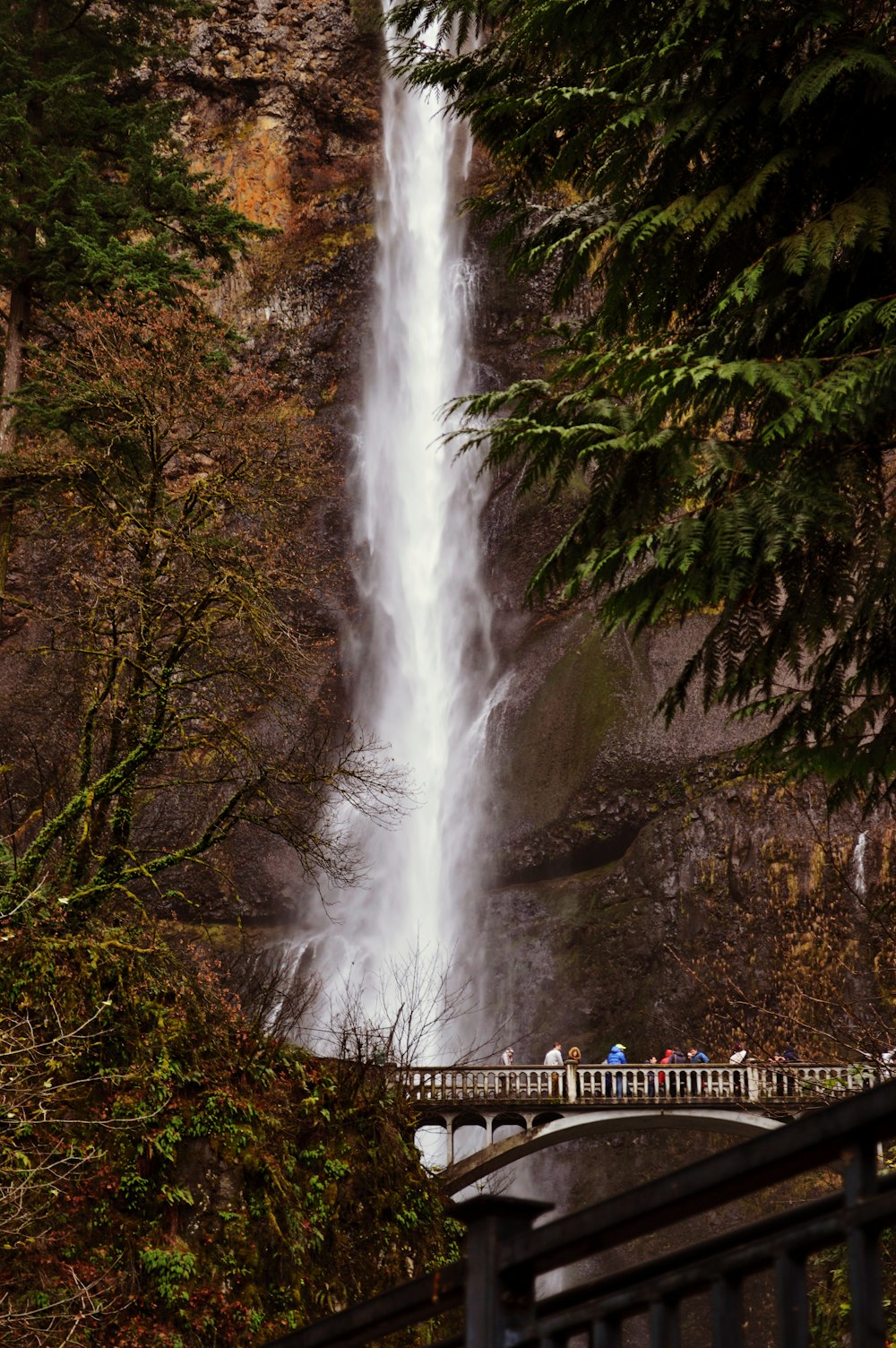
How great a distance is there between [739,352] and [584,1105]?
75.5 ft

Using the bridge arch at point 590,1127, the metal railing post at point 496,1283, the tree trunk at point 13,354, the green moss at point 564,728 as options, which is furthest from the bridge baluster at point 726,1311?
the green moss at point 564,728

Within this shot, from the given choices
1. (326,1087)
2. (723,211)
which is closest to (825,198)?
(723,211)

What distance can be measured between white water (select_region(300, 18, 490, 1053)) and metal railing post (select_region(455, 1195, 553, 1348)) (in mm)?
29506

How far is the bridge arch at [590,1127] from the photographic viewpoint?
25.7 meters

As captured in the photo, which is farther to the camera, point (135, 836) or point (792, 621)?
point (135, 836)

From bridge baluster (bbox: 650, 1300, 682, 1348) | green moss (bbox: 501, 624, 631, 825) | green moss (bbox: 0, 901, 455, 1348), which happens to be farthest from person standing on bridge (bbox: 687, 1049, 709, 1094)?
bridge baluster (bbox: 650, 1300, 682, 1348)

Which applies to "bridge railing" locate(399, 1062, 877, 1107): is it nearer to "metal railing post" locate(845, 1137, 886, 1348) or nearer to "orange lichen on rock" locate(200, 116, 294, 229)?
"metal railing post" locate(845, 1137, 886, 1348)

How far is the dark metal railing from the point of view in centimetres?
192

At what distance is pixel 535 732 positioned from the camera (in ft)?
118

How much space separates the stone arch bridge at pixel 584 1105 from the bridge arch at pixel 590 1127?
0.06 feet

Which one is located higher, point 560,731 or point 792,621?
point 560,731

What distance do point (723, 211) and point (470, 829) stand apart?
30.1 m

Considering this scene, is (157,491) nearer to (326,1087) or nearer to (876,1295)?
(326,1087)

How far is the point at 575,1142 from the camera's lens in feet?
105
